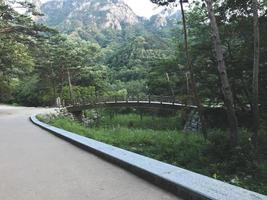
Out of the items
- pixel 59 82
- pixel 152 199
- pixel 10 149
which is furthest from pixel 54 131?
pixel 59 82

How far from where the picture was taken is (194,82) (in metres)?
16.8

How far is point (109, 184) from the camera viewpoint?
4.84 metres

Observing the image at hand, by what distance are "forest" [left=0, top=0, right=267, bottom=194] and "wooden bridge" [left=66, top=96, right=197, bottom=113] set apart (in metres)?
1.52

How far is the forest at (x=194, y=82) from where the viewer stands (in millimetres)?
10891

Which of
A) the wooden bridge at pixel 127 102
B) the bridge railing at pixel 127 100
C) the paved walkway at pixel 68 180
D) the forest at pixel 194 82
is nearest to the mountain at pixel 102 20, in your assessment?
the forest at pixel 194 82

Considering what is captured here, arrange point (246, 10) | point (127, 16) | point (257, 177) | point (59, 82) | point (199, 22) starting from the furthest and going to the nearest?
point (127, 16) → point (59, 82) → point (199, 22) → point (246, 10) → point (257, 177)

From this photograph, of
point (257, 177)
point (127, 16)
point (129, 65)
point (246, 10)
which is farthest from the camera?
point (127, 16)

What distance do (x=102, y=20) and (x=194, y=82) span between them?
14988cm

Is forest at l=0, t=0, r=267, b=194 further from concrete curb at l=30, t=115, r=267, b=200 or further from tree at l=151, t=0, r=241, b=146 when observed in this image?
concrete curb at l=30, t=115, r=267, b=200

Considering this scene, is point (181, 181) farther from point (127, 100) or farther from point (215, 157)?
point (127, 100)

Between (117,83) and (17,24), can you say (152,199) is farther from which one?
(117,83)

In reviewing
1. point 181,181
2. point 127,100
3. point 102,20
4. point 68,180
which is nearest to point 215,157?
point 68,180

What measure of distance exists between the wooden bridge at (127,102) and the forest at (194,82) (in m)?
1.52

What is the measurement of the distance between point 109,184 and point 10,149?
5179 mm
